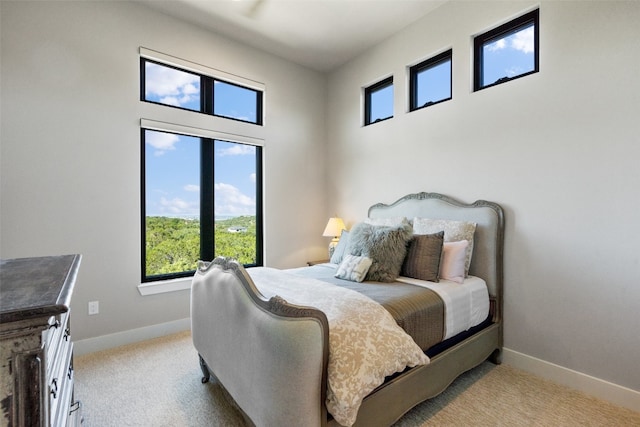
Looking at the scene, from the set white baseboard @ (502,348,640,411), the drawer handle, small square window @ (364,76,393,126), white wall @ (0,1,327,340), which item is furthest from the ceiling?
white baseboard @ (502,348,640,411)

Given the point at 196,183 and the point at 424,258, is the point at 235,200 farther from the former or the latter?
the point at 424,258

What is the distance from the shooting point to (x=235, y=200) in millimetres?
3521

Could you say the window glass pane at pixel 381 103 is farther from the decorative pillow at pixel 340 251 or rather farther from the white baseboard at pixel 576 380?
the white baseboard at pixel 576 380

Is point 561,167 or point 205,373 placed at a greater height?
point 561,167

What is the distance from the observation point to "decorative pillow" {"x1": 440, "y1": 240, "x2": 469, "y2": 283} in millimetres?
2291

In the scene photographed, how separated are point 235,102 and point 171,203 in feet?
4.62

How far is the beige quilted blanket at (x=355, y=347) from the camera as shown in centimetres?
122

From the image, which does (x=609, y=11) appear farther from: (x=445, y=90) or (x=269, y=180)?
(x=269, y=180)

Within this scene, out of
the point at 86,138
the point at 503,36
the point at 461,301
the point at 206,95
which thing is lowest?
the point at 461,301

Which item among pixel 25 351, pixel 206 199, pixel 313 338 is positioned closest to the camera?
pixel 25 351

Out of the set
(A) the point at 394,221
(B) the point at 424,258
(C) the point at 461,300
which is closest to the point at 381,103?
(A) the point at 394,221

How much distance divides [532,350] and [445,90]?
244 cm

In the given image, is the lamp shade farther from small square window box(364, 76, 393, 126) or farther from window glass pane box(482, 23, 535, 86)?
window glass pane box(482, 23, 535, 86)

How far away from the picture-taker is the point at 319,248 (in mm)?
4176
